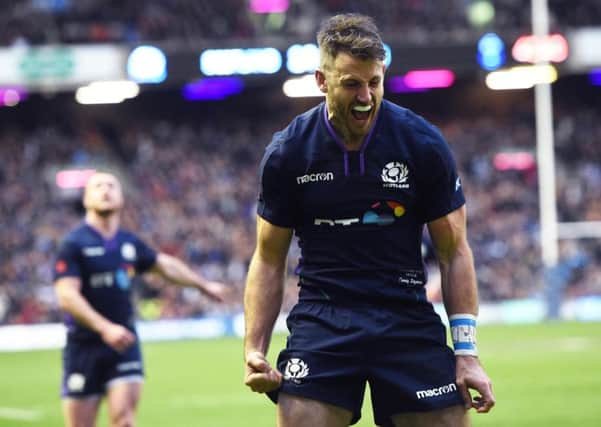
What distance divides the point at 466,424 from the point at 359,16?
64.6 inches

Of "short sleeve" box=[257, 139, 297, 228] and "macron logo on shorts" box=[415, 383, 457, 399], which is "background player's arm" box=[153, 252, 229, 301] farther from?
"macron logo on shorts" box=[415, 383, 457, 399]

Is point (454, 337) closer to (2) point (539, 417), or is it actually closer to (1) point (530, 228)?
(2) point (539, 417)

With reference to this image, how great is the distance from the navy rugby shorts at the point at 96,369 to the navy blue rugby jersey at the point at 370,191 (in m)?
4.27

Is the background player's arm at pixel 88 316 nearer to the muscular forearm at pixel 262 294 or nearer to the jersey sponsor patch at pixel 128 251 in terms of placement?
the jersey sponsor patch at pixel 128 251

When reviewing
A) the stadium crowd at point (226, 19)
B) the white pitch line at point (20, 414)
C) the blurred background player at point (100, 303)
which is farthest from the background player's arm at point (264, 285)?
the stadium crowd at point (226, 19)

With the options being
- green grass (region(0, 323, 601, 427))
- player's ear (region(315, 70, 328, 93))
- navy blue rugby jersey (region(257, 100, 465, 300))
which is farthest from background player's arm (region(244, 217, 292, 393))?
green grass (region(0, 323, 601, 427))

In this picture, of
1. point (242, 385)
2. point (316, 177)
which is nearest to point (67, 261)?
point (316, 177)

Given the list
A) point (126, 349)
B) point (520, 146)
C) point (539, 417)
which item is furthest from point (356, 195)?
point (520, 146)

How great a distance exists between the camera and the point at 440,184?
509cm

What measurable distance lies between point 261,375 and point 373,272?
59 cm

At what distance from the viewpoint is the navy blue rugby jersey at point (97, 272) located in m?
9.34

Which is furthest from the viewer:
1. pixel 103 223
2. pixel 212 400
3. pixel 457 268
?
pixel 212 400

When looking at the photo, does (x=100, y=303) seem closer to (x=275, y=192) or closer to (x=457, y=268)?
(x=275, y=192)

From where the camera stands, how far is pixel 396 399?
5086 millimetres
